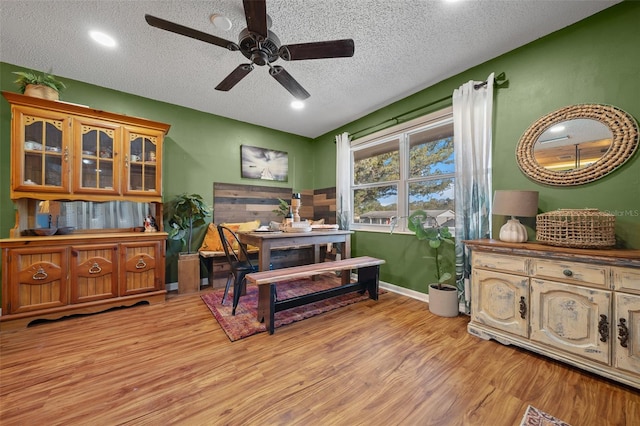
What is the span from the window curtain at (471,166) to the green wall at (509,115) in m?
0.12

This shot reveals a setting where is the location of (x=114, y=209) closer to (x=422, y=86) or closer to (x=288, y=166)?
(x=288, y=166)

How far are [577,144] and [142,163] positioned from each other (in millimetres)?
4567

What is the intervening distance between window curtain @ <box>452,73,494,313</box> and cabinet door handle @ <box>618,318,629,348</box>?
1051 millimetres

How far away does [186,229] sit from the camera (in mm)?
3494

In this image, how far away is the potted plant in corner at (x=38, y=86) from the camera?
7.80 feet

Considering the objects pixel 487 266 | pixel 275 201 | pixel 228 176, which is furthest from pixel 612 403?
pixel 228 176

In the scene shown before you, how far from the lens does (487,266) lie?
6.81 feet

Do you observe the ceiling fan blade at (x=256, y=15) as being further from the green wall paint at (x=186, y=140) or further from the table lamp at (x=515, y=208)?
the green wall paint at (x=186, y=140)

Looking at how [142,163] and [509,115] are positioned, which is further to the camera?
[142,163]

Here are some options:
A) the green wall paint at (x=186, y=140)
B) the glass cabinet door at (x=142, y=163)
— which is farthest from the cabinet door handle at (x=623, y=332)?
the glass cabinet door at (x=142, y=163)

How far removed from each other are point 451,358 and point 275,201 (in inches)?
139

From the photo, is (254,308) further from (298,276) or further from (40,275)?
(40,275)

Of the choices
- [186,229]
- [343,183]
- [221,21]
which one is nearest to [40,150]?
[186,229]

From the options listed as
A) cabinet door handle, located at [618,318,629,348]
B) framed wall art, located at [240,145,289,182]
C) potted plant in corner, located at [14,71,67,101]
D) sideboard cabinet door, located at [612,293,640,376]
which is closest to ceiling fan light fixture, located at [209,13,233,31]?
potted plant in corner, located at [14,71,67,101]
